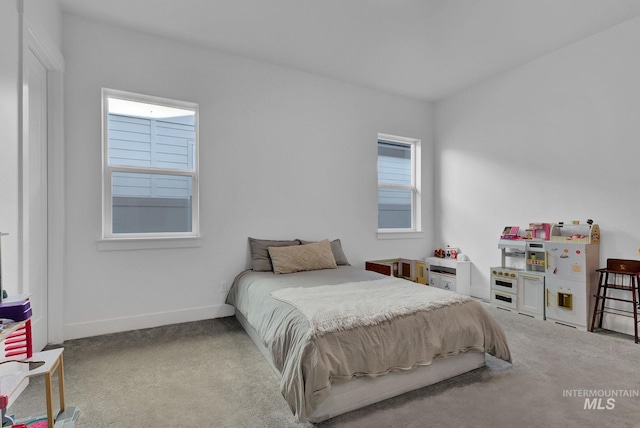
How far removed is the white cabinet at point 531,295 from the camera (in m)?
3.51

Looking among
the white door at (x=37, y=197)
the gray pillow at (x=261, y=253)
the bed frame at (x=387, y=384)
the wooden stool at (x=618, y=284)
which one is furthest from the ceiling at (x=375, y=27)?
the bed frame at (x=387, y=384)

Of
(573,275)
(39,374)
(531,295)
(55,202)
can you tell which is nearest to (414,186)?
(531,295)

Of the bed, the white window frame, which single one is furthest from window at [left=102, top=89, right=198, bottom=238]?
the white window frame

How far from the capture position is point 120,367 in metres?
2.40

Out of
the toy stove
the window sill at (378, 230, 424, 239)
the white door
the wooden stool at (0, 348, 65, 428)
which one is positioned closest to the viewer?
the wooden stool at (0, 348, 65, 428)

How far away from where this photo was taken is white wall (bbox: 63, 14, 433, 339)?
2.98 m

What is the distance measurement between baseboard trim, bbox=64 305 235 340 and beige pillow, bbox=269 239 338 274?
0.79m

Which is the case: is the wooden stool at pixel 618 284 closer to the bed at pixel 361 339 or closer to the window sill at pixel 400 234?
the bed at pixel 361 339

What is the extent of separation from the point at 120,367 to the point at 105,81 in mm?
2540

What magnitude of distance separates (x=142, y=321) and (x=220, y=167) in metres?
1.74

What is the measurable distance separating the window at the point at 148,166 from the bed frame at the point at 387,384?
1.90m

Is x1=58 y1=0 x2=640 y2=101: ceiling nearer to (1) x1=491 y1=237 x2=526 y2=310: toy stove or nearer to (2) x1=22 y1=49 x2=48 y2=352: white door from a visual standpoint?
(2) x1=22 y1=49 x2=48 y2=352: white door

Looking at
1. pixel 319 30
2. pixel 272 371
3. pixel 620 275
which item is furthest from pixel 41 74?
pixel 620 275

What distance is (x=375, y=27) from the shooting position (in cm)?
315
